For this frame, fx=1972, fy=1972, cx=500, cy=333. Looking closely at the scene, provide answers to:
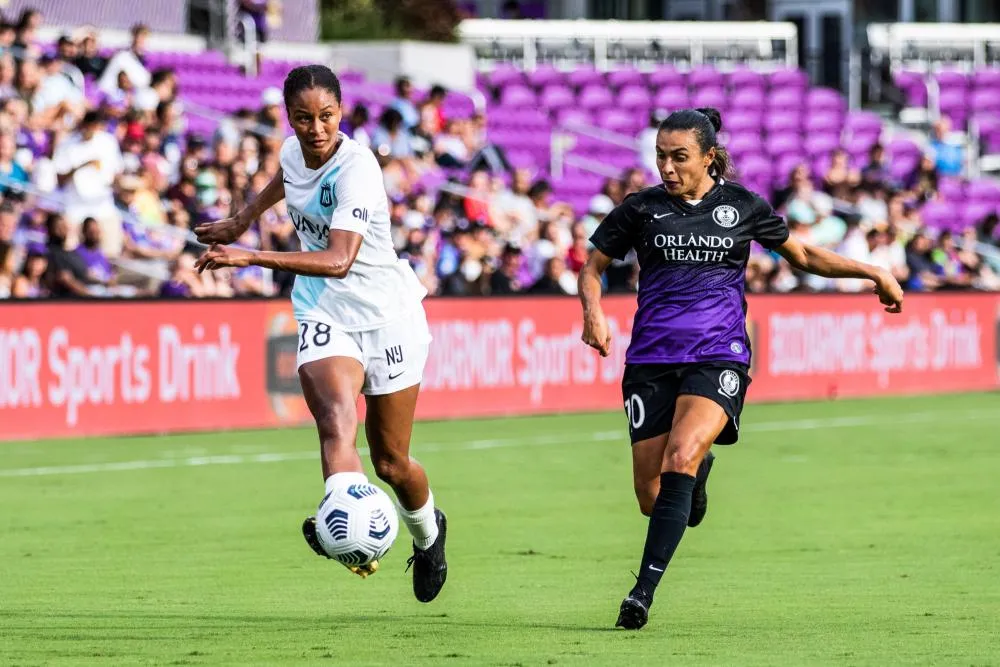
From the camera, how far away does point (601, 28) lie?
34875 mm

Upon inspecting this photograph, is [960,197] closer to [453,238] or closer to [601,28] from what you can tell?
[601,28]

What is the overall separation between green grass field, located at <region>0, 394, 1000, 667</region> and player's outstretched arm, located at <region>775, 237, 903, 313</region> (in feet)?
4.71

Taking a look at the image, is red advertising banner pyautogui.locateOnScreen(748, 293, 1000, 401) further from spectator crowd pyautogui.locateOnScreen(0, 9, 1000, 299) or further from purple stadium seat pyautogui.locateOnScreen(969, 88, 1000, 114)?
purple stadium seat pyautogui.locateOnScreen(969, 88, 1000, 114)

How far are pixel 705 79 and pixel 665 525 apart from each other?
87.2 feet

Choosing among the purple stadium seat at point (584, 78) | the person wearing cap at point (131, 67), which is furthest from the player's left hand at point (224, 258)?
the purple stadium seat at point (584, 78)

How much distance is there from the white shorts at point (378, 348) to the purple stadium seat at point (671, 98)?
80.8 ft

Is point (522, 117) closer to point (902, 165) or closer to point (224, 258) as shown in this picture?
point (902, 165)

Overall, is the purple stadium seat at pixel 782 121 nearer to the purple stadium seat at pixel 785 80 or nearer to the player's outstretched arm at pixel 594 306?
the purple stadium seat at pixel 785 80

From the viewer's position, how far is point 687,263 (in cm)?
860

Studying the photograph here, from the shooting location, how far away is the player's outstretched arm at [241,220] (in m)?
8.53

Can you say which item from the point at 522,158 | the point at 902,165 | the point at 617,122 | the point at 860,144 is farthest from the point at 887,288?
the point at 902,165

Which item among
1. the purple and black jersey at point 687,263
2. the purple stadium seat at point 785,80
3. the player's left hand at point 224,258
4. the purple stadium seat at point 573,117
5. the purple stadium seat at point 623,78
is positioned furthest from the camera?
the purple stadium seat at point 785,80

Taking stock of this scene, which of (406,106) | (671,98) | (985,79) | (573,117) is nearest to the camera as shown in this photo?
(406,106)

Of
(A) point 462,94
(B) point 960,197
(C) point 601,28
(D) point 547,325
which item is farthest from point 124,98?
(B) point 960,197
